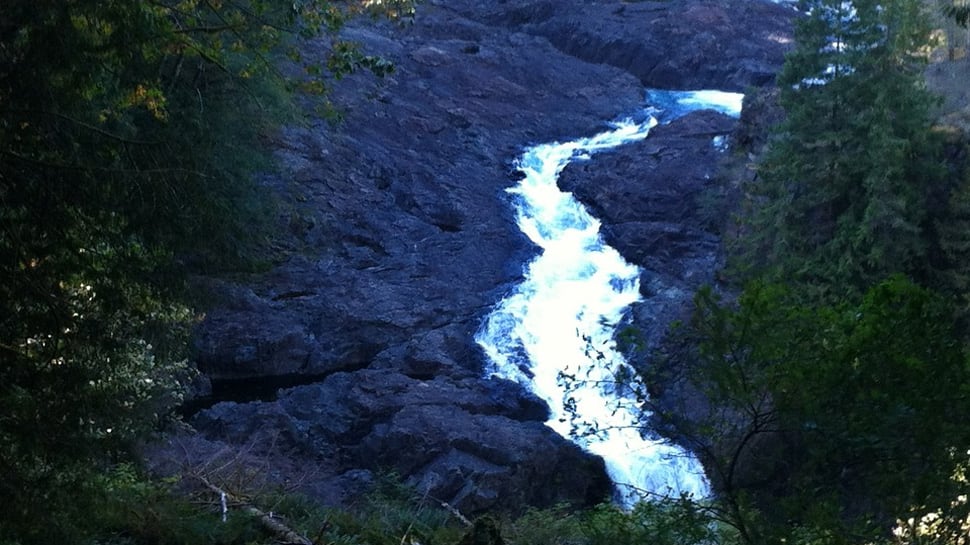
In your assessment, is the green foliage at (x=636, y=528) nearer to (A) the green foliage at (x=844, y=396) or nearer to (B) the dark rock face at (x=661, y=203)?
(A) the green foliage at (x=844, y=396)

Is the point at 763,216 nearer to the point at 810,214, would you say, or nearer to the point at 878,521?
the point at 810,214

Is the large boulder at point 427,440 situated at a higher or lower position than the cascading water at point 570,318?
lower

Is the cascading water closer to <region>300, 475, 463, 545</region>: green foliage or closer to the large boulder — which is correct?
the large boulder

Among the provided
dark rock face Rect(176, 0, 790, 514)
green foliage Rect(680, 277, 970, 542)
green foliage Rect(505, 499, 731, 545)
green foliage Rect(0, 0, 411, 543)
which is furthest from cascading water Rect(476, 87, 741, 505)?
green foliage Rect(0, 0, 411, 543)

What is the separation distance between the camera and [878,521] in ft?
22.3

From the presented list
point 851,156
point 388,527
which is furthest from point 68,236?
point 851,156

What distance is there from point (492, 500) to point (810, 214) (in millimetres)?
9927

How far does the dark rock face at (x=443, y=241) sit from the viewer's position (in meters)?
19.1

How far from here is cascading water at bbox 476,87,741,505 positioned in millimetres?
19042

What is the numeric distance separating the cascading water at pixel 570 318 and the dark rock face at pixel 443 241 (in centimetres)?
51

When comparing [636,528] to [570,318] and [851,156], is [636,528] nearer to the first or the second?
[851,156]

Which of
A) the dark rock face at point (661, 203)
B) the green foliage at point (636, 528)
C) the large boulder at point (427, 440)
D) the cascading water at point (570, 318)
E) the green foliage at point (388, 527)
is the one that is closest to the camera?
the green foliage at point (636, 528)

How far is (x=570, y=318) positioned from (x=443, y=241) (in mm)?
5146

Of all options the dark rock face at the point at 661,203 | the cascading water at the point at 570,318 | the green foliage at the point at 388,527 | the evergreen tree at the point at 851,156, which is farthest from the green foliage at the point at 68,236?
the dark rock face at the point at 661,203
